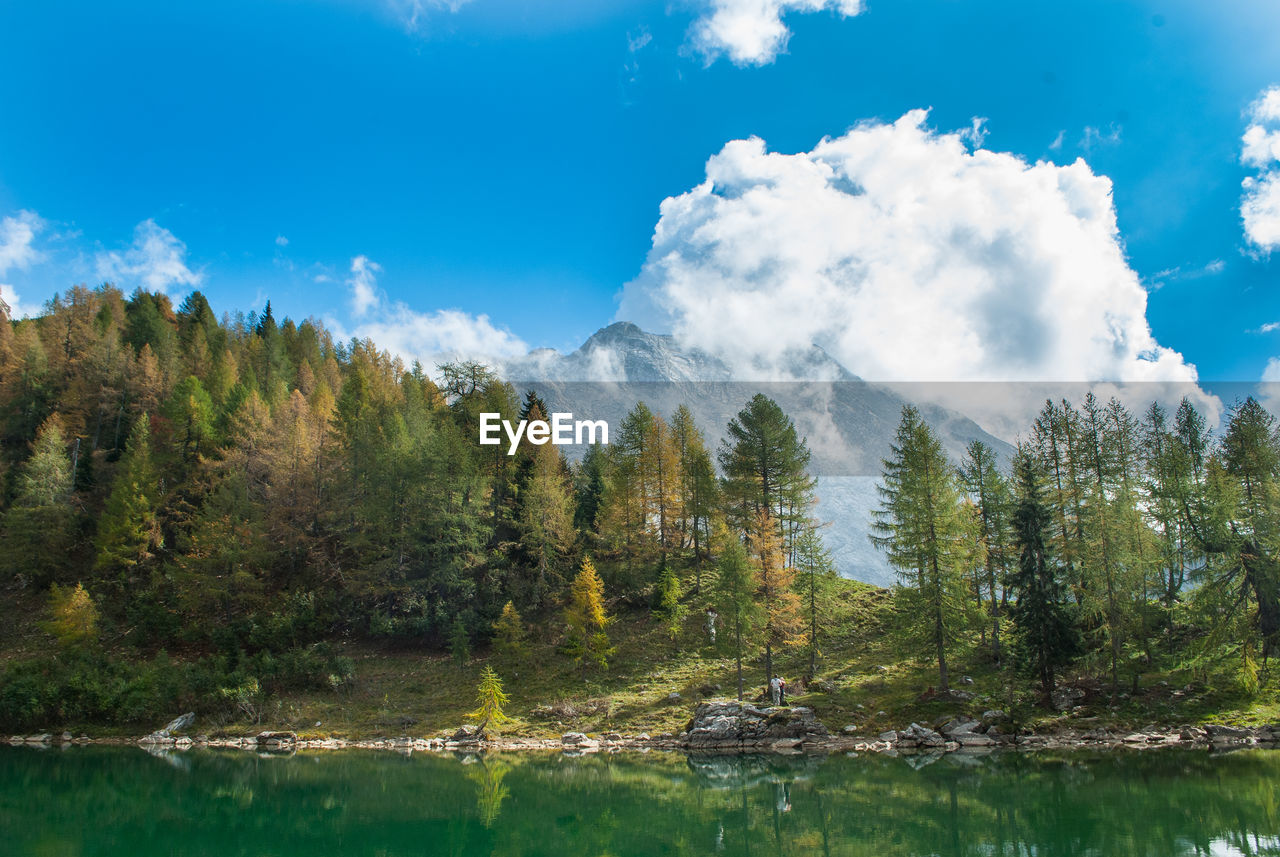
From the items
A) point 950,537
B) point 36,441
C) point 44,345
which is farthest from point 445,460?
point 44,345

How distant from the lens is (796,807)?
24.5 metres

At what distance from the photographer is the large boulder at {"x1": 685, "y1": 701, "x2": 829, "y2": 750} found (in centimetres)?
3725

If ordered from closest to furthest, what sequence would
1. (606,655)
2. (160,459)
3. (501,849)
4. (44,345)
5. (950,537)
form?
(501,849) → (950,537) → (606,655) → (160,459) → (44,345)

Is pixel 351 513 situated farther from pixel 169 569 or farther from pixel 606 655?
pixel 606 655

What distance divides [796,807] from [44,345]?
79.5 meters

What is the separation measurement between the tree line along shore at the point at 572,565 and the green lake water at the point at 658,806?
7.75 metres

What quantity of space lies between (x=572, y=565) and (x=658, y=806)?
2950cm

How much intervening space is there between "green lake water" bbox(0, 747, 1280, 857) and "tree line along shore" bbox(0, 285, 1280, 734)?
7752 millimetres

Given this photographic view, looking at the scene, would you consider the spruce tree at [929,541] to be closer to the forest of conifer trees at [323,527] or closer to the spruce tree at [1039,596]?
the spruce tree at [1039,596]

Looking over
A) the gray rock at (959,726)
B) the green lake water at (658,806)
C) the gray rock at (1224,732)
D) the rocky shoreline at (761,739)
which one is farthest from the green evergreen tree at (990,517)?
the green lake water at (658,806)

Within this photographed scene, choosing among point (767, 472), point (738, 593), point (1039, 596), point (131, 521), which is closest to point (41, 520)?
point (131, 521)

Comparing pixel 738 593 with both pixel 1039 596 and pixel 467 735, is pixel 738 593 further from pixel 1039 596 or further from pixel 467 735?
pixel 467 735

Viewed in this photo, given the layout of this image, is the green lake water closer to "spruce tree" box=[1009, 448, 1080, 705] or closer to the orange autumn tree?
"spruce tree" box=[1009, 448, 1080, 705]

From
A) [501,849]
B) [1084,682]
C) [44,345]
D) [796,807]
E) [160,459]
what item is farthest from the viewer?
[44,345]
